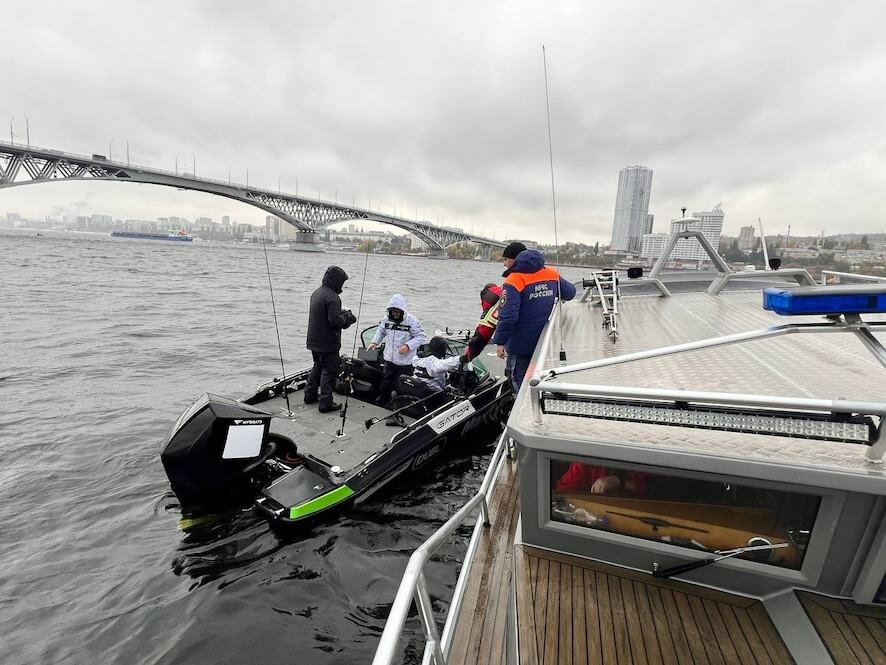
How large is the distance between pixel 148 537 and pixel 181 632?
5.17 feet

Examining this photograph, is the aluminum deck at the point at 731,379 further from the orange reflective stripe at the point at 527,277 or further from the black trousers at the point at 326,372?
the black trousers at the point at 326,372

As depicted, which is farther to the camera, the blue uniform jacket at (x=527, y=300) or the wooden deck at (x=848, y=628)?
the blue uniform jacket at (x=527, y=300)

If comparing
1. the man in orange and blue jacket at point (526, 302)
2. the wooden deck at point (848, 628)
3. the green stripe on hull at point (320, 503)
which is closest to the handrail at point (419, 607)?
the wooden deck at point (848, 628)

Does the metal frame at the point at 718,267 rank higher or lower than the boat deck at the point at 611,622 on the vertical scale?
higher

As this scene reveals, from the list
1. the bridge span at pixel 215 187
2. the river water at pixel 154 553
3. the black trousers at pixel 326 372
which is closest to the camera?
the river water at pixel 154 553

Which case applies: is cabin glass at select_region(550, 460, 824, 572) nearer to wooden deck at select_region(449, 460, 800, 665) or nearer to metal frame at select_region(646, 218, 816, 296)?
wooden deck at select_region(449, 460, 800, 665)

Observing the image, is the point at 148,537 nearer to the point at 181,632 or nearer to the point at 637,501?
the point at 181,632

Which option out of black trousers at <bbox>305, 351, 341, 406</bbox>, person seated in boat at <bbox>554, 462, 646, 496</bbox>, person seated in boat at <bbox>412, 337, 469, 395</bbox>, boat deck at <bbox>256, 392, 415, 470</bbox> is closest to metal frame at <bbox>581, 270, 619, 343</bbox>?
person seated in boat at <bbox>554, 462, 646, 496</bbox>

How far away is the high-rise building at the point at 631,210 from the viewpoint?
7457 mm

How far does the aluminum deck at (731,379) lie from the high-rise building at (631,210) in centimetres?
386

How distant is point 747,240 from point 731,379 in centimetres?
670

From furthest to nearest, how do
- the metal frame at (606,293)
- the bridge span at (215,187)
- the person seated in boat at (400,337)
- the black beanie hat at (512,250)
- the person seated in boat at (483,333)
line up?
the bridge span at (215,187), the person seated in boat at (400,337), the black beanie hat at (512,250), the person seated in boat at (483,333), the metal frame at (606,293)

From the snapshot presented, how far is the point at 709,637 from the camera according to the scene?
2.06m

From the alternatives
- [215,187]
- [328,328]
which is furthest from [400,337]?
[215,187]
